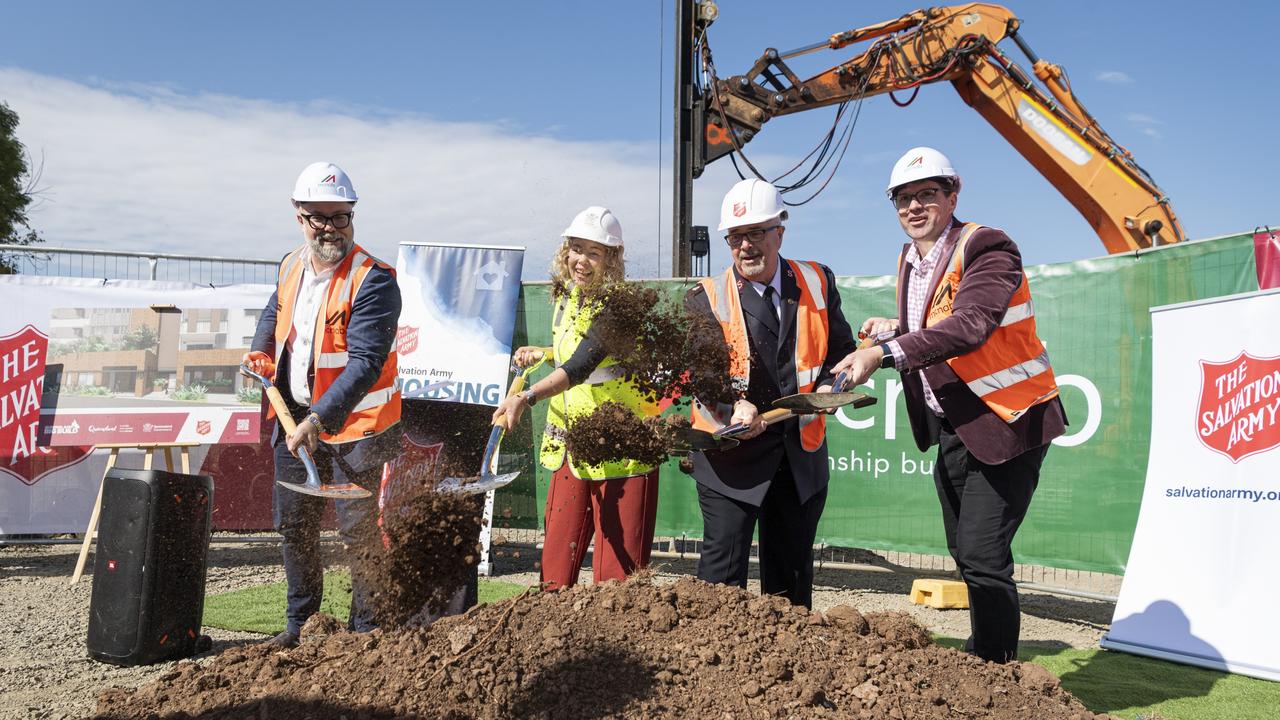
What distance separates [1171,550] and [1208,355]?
3.58ft

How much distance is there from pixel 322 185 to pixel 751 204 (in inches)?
74.1

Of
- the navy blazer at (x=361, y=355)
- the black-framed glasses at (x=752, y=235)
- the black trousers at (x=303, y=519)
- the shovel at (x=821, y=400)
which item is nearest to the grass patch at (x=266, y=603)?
the black trousers at (x=303, y=519)

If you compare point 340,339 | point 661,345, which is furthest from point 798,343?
point 340,339

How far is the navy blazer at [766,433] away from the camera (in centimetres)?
331

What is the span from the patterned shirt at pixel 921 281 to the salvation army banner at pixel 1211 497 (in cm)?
243

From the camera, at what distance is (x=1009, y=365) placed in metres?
3.22

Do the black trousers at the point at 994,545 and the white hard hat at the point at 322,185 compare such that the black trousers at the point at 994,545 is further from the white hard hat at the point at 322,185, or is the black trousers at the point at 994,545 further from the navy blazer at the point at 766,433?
the white hard hat at the point at 322,185

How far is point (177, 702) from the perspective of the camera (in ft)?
8.48

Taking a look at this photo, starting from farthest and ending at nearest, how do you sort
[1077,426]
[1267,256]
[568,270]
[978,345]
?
[1077,426]
[1267,256]
[568,270]
[978,345]

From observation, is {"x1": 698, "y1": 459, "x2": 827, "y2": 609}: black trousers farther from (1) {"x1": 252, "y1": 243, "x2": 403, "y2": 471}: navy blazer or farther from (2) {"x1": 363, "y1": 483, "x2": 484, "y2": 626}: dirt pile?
(1) {"x1": 252, "y1": 243, "x2": 403, "y2": 471}: navy blazer

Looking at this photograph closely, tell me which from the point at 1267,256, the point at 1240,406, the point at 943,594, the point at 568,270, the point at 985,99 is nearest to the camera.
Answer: the point at 568,270

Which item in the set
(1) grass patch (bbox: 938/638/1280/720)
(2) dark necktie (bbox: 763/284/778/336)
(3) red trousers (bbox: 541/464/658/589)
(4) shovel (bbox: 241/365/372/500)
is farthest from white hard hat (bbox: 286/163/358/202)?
(1) grass patch (bbox: 938/638/1280/720)

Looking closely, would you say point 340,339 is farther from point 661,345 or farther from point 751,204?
point 751,204

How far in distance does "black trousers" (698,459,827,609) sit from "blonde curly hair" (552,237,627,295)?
986mm
